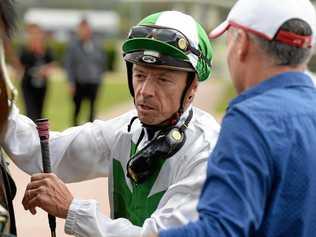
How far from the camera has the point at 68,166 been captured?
11.9 ft

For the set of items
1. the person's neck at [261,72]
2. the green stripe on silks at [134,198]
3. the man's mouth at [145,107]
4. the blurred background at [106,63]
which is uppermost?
the person's neck at [261,72]

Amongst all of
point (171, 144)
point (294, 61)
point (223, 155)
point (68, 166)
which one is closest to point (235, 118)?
point (223, 155)

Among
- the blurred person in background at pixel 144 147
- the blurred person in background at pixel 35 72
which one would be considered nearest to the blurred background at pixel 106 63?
the blurred person in background at pixel 35 72

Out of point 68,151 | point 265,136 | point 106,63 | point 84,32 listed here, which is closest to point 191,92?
point 68,151

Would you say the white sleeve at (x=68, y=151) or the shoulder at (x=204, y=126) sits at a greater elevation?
the shoulder at (x=204, y=126)

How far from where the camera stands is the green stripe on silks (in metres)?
3.32

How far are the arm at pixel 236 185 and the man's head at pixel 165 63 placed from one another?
84 centimetres

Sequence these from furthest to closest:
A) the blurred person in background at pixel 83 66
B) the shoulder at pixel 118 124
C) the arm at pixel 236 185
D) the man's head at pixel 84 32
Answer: the blurred person in background at pixel 83 66 < the man's head at pixel 84 32 < the shoulder at pixel 118 124 < the arm at pixel 236 185

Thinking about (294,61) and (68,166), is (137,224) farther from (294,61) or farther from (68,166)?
(294,61)

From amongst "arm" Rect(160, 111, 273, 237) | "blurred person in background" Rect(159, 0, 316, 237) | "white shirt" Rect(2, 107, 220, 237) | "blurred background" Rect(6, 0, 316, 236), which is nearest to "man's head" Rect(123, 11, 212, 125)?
"white shirt" Rect(2, 107, 220, 237)

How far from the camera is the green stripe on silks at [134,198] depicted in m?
3.32

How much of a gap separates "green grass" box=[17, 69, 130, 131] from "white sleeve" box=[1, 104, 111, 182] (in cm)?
1071

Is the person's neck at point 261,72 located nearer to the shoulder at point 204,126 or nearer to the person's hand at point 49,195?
the shoulder at point 204,126

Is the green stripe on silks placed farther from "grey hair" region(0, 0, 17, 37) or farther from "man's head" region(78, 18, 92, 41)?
"man's head" region(78, 18, 92, 41)
